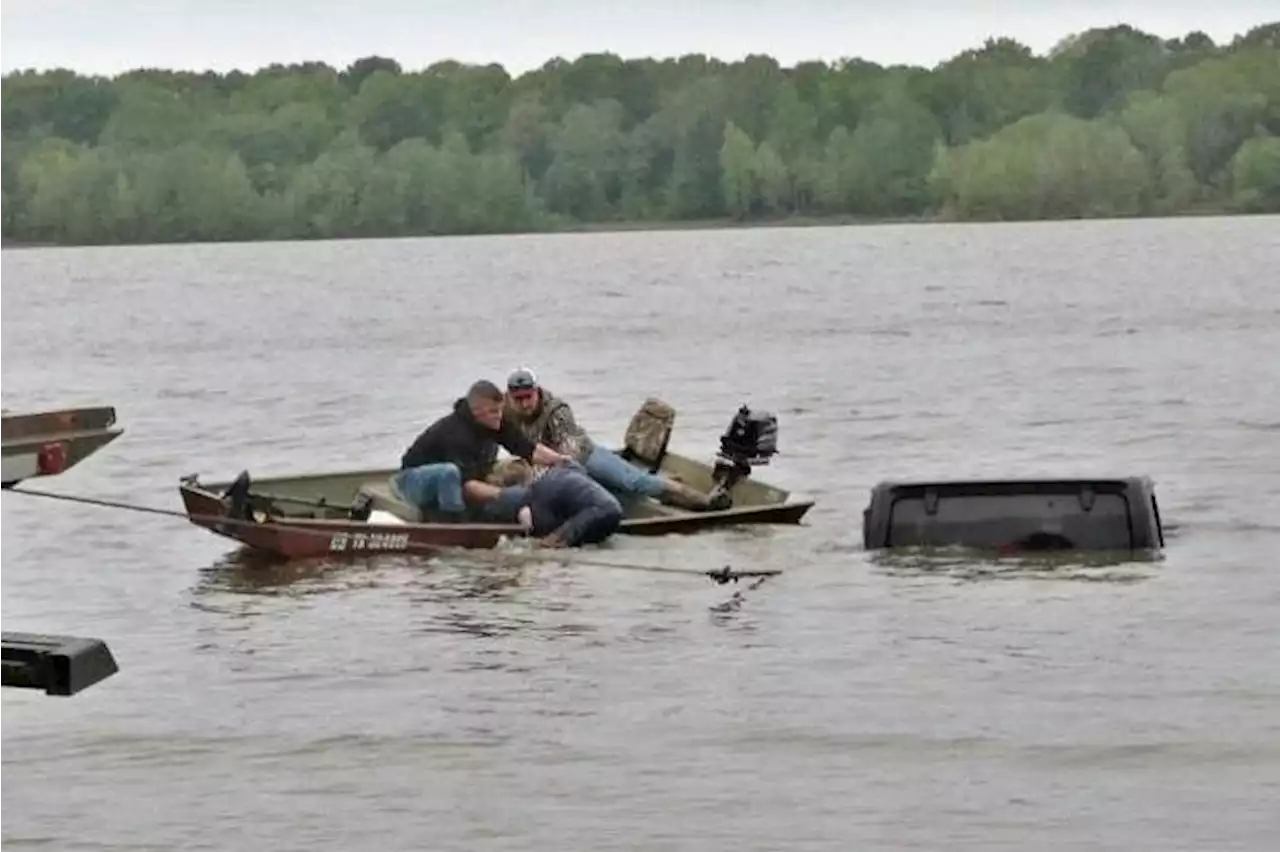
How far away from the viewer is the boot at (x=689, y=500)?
900 inches

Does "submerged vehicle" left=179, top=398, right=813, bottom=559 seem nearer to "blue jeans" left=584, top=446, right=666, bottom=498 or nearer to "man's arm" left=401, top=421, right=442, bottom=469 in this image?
"blue jeans" left=584, top=446, right=666, bottom=498

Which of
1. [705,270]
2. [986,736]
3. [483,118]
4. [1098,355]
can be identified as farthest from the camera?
[483,118]

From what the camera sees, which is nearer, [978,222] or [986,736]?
[986,736]

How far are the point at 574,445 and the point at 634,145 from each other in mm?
138239

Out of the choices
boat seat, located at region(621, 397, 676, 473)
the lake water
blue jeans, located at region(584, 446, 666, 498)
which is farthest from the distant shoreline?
blue jeans, located at region(584, 446, 666, 498)

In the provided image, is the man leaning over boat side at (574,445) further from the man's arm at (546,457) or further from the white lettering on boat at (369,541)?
the white lettering on boat at (369,541)

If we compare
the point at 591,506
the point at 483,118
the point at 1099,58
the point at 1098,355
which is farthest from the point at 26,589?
the point at 1099,58

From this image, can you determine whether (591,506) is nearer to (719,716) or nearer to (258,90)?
(719,716)

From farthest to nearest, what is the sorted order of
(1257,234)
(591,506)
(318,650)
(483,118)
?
(483,118), (1257,234), (591,506), (318,650)

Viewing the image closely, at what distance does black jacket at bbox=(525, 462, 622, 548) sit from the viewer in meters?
21.8

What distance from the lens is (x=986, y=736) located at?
622 inches

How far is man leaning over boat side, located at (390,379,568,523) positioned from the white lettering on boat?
47 cm

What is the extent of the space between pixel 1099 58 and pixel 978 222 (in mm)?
27011

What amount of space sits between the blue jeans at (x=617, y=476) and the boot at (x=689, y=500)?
8 cm
